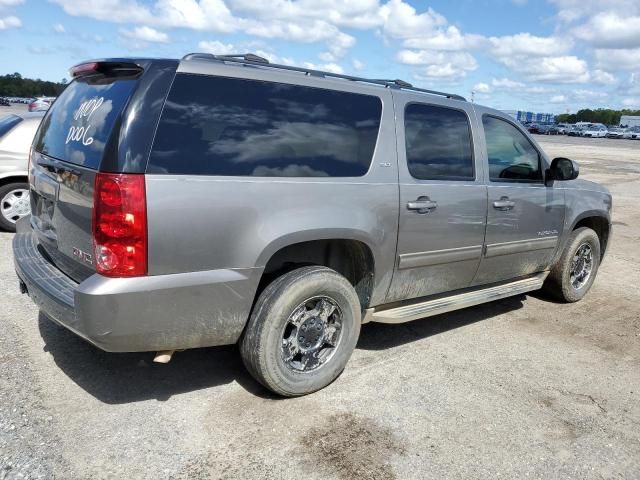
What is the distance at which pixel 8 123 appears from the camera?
7.57 metres

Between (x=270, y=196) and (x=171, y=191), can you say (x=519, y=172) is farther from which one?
(x=171, y=191)

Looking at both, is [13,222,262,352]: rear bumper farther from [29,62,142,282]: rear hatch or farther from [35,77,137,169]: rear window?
[35,77,137,169]: rear window

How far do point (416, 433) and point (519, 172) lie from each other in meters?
2.64

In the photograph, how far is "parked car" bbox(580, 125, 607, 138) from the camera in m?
67.1

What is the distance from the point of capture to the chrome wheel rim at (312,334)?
3584 millimetres

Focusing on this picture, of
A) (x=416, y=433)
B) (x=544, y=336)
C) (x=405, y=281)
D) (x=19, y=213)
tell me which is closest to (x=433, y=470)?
(x=416, y=433)

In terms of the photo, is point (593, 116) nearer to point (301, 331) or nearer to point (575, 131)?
point (575, 131)

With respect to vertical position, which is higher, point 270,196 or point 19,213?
point 270,196

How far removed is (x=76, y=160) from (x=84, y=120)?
29cm

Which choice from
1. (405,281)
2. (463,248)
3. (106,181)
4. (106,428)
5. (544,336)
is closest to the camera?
(106,181)

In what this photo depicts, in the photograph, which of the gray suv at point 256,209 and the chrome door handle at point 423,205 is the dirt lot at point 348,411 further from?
the chrome door handle at point 423,205

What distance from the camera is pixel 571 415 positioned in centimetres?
359

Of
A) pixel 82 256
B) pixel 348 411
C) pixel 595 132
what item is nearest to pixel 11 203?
pixel 82 256

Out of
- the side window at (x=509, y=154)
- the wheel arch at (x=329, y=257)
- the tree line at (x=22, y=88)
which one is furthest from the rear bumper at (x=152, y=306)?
the tree line at (x=22, y=88)
